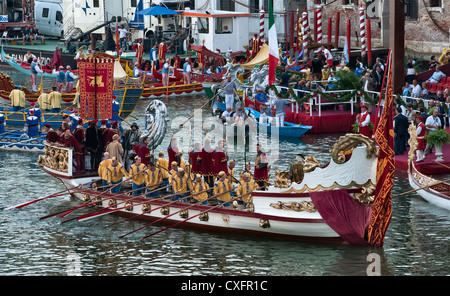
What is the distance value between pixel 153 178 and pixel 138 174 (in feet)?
1.44

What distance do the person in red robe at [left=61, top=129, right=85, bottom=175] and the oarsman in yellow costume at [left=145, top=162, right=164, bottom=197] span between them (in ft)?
9.42

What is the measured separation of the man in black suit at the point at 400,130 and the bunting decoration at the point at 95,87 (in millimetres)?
8561

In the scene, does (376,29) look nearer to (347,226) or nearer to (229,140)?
(229,140)

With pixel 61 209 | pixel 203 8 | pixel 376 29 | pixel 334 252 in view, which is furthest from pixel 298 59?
pixel 334 252

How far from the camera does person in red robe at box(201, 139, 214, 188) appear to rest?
2092 cm

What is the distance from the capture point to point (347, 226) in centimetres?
1811

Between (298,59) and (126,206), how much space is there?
24.7 metres

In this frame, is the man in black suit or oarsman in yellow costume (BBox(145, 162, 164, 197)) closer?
oarsman in yellow costume (BBox(145, 162, 164, 197))

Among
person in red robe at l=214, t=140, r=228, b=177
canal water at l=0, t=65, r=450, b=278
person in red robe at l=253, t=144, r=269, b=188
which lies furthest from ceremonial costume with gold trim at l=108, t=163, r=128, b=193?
person in red robe at l=253, t=144, r=269, b=188

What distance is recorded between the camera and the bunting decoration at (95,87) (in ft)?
80.6

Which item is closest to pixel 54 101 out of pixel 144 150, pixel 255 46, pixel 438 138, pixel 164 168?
pixel 144 150

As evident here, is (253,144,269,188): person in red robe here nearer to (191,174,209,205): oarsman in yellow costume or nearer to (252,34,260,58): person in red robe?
(191,174,209,205): oarsman in yellow costume

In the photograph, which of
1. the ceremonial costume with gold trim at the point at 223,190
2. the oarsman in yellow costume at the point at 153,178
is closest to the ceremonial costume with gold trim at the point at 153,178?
the oarsman in yellow costume at the point at 153,178

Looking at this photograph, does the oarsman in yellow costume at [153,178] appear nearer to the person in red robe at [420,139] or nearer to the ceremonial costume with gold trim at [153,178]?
the ceremonial costume with gold trim at [153,178]
